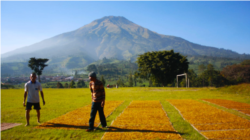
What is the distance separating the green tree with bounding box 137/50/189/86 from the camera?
46375 millimetres

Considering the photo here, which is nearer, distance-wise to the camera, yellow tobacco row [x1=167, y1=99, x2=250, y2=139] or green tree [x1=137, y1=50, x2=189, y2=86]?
yellow tobacco row [x1=167, y1=99, x2=250, y2=139]

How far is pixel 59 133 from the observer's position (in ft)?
19.1

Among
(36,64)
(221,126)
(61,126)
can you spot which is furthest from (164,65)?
(36,64)

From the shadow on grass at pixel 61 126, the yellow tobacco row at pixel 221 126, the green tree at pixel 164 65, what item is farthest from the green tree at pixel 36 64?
the yellow tobacco row at pixel 221 126

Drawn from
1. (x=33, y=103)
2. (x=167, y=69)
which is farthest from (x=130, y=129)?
(x=167, y=69)

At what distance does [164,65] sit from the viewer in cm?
4672

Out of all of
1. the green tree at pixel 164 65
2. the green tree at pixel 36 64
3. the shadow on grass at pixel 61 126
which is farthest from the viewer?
the green tree at pixel 36 64

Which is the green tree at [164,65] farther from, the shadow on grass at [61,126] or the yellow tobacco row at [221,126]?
the shadow on grass at [61,126]

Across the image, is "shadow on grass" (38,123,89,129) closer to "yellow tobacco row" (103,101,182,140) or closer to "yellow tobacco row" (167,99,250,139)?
"yellow tobacco row" (103,101,182,140)

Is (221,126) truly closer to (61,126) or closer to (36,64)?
(61,126)

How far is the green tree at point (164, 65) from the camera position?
4638cm

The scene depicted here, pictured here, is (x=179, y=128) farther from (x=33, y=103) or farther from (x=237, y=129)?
(x=33, y=103)

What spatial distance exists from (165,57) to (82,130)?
43.2 meters

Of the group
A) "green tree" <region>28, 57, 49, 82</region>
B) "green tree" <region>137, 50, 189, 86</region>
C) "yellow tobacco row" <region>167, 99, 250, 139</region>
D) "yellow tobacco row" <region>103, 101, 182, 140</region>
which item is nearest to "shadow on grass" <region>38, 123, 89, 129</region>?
"yellow tobacco row" <region>103, 101, 182, 140</region>
